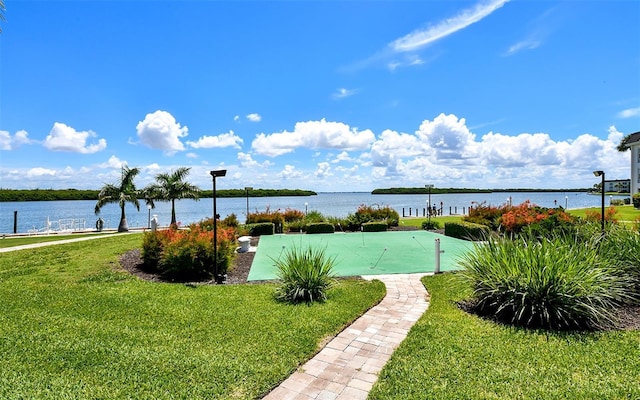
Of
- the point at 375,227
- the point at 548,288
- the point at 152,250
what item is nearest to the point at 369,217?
the point at 375,227

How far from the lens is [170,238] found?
855 centimetres

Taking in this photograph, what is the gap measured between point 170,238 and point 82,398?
5.91 meters

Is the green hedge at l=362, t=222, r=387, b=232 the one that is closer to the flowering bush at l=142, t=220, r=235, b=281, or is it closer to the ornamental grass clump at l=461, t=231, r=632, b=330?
the flowering bush at l=142, t=220, r=235, b=281

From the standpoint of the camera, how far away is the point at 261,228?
56.1 ft

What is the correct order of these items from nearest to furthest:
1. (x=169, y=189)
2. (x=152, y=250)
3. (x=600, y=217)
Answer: (x=152, y=250), (x=600, y=217), (x=169, y=189)

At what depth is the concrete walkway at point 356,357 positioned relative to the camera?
3115 mm

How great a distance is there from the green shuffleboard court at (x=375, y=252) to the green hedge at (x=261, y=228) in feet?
1.94

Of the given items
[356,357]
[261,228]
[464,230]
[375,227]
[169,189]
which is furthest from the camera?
[169,189]

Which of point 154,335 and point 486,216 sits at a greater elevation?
point 486,216

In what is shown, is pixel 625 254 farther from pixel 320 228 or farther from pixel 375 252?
pixel 320 228

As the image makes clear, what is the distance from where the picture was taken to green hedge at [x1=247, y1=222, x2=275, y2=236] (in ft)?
55.5

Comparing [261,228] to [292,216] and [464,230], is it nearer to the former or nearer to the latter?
[292,216]

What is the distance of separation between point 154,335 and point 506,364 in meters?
3.94

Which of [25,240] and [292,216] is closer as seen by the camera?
[25,240]
